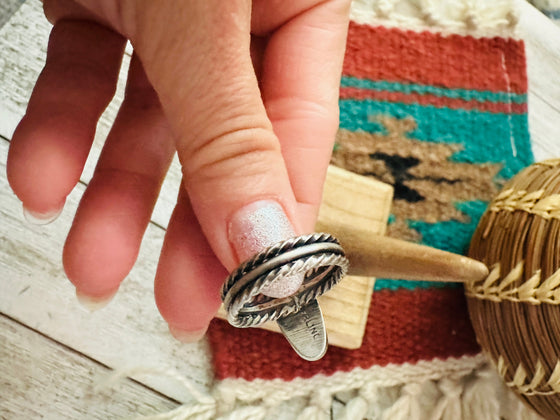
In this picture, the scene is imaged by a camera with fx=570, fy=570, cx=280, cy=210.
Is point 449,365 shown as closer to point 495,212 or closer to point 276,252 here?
point 495,212

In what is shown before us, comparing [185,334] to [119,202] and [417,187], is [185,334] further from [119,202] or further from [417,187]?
[417,187]

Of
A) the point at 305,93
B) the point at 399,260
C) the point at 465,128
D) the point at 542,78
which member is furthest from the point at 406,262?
the point at 542,78

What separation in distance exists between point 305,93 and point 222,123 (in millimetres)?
120

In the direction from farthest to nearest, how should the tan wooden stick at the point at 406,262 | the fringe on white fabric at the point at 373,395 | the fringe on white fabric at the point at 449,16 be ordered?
the fringe on white fabric at the point at 449,16 < the fringe on white fabric at the point at 373,395 < the tan wooden stick at the point at 406,262

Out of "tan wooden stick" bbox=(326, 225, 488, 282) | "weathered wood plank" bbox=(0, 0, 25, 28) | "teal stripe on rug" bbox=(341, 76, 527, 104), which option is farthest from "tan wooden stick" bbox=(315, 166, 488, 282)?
"weathered wood plank" bbox=(0, 0, 25, 28)

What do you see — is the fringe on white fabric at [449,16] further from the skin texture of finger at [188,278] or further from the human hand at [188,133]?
the skin texture of finger at [188,278]

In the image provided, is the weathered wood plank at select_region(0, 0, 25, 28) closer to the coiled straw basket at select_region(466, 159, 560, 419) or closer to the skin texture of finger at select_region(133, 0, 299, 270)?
the skin texture of finger at select_region(133, 0, 299, 270)

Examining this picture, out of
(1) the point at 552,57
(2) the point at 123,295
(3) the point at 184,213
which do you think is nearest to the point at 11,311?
(2) the point at 123,295

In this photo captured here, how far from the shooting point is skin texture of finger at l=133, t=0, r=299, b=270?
0.25 m

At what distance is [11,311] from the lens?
439 millimetres

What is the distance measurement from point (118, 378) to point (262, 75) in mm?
258

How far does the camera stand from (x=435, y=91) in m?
0.57

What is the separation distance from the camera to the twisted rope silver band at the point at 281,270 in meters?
0.23

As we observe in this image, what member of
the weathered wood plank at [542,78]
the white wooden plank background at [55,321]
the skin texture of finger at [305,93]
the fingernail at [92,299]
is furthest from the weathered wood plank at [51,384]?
the weathered wood plank at [542,78]
